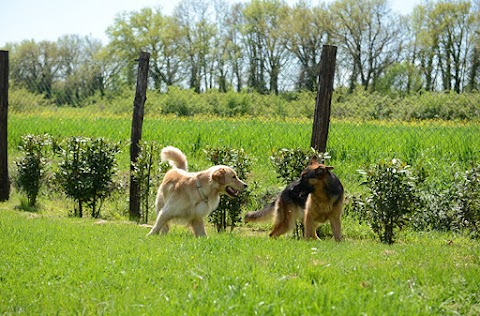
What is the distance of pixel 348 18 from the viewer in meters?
44.5

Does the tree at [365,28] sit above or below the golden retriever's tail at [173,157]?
above

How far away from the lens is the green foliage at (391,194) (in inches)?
354

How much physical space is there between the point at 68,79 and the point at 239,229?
21.4 feet

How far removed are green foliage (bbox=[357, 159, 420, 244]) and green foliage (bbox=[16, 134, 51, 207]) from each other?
7.44 m

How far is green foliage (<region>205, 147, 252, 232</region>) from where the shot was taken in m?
10.6

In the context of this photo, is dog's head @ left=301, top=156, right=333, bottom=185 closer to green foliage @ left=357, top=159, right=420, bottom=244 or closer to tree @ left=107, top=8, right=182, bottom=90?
green foliage @ left=357, top=159, right=420, bottom=244

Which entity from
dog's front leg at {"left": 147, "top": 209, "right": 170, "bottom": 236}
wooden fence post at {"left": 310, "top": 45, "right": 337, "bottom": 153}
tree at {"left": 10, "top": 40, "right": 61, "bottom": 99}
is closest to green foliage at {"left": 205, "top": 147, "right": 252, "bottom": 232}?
wooden fence post at {"left": 310, "top": 45, "right": 337, "bottom": 153}

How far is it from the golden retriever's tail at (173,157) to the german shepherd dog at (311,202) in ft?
6.03

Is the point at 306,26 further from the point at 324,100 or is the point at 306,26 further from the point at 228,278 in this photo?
the point at 228,278

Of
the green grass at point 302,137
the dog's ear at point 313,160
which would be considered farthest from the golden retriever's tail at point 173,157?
the green grass at point 302,137

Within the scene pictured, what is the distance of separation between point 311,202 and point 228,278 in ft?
13.4

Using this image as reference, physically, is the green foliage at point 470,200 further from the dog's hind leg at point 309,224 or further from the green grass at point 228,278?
the dog's hind leg at point 309,224

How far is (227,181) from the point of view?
8.94 m

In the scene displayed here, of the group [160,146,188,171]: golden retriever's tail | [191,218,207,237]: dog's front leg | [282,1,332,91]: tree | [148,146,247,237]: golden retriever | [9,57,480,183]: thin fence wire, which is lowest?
[191,218,207,237]: dog's front leg
